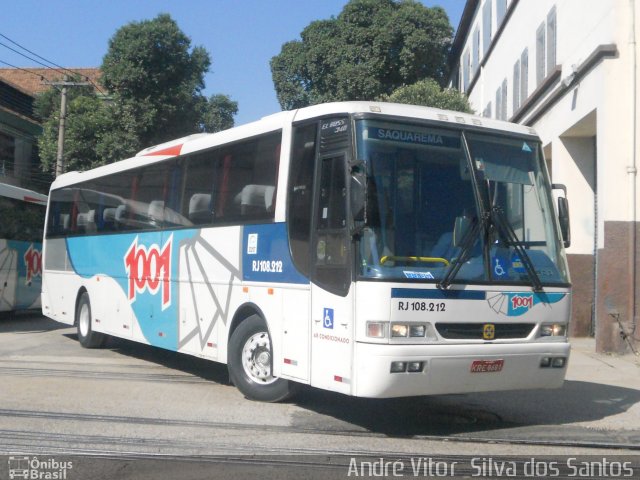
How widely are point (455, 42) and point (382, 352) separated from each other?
30.1 metres

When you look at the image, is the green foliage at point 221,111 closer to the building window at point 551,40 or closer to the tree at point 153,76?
the tree at point 153,76

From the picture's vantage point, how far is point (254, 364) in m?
9.54

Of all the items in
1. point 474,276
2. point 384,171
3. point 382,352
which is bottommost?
point 382,352

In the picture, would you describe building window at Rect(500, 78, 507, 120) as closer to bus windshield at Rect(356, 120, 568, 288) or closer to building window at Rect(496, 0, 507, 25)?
building window at Rect(496, 0, 507, 25)

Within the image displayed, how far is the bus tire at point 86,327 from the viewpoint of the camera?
48.7ft

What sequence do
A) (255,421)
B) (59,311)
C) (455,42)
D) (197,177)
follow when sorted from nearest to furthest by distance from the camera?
1. (255,421)
2. (197,177)
3. (59,311)
4. (455,42)

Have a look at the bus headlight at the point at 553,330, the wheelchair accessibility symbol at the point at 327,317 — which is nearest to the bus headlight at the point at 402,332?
the wheelchair accessibility symbol at the point at 327,317

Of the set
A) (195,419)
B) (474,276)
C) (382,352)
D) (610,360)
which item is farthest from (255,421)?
(610,360)

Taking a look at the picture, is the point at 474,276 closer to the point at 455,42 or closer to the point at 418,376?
the point at 418,376

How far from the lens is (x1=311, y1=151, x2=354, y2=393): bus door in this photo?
25.3 feet

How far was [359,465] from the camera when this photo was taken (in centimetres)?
679

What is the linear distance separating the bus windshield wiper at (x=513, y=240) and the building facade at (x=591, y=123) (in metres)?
6.64

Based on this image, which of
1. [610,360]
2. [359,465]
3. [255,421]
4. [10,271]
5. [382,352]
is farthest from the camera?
[10,271]

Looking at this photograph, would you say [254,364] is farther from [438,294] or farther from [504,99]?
[504,99]
